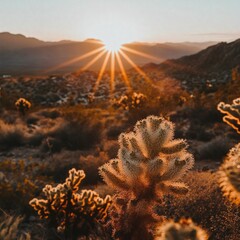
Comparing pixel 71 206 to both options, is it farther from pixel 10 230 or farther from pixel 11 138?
pixel 11 138

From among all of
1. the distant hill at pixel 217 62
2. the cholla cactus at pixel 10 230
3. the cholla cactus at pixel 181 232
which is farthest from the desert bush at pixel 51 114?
the distant hill at pixel 217 62

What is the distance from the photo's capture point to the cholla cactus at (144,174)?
4.04 metres

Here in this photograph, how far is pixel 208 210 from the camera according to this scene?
579 cm

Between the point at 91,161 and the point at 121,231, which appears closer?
the point at 121,231

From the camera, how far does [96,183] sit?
912 cm

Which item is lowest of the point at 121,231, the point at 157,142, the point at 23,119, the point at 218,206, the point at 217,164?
the point at 23,119

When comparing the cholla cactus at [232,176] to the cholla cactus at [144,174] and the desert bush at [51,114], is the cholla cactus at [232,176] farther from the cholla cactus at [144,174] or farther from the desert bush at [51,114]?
the desert bush at [51,114]

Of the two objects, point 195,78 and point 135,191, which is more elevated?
point 135,191

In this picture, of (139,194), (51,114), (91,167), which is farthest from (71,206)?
(51,114)

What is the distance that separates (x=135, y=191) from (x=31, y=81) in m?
46.6

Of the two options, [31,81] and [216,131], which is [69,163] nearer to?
[216,131]

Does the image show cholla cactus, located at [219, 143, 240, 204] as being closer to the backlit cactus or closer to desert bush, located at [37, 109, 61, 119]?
the backlit cactus

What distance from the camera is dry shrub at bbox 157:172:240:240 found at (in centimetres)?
519

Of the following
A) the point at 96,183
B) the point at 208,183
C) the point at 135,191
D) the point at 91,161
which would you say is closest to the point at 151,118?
the point at 135,191
